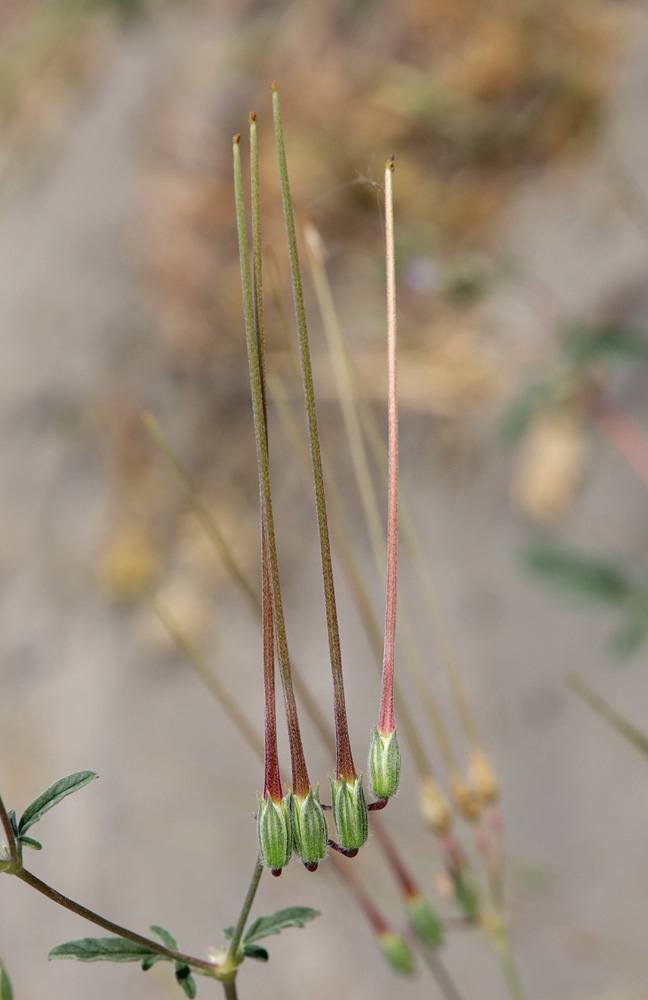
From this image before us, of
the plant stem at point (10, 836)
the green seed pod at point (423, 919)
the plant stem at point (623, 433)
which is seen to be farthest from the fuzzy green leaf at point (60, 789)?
the plant stem at point (623, 433)

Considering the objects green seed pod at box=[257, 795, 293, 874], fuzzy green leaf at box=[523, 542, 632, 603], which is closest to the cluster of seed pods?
green seed pod at box=[257, 795, 293, 874]

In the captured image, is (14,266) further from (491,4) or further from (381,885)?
(381,885)

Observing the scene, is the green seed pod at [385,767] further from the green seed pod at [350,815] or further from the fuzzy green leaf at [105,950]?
the fuzzy green leaf at [105,950]

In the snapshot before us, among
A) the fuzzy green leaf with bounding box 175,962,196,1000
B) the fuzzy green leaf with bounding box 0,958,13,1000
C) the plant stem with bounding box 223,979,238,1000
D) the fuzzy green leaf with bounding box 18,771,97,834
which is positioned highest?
the fuzzy green leaf with bounding box 18,771,97,834

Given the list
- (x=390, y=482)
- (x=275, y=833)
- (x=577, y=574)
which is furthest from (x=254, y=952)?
(x=577, y=574)

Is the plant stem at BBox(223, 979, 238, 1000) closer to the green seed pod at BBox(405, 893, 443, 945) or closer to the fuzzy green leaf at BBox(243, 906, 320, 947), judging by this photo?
the fuzzy green leaf at BBox(243, 906, 320, 947)

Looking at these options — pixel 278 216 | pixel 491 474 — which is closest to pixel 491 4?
pixel 278 216
